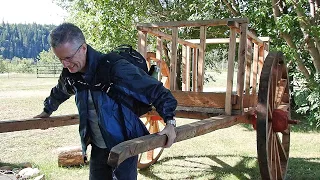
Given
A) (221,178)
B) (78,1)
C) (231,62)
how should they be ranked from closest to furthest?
(231,62)
(221,178)
(78,1)

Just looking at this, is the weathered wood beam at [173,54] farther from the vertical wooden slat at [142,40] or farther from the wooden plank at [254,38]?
the wooden plank at [254,38]

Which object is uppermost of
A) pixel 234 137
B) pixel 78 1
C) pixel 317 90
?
pixel 78 1

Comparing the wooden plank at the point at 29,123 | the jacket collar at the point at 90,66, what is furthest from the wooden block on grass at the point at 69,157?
the jacket collar at the point at 90,66

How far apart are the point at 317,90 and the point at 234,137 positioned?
228 centimetres

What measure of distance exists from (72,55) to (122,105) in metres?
0.41

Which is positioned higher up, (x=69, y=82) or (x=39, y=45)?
(x=39, y=45)

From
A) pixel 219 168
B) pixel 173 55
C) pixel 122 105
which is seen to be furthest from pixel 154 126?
pixel 122 105

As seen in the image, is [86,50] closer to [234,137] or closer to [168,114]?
[168,114]

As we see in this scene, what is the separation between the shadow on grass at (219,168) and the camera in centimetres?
516

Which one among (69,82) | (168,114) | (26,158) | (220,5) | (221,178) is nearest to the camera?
(168,114)

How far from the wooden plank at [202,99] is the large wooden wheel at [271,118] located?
1.10 feet

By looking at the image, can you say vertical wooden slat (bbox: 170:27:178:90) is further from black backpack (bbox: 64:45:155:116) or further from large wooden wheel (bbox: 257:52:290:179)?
black backpack (bbox: 64:45:155:116)

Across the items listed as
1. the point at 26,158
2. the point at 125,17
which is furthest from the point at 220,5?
the point at 26,158

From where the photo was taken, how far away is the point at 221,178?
16.6ft
